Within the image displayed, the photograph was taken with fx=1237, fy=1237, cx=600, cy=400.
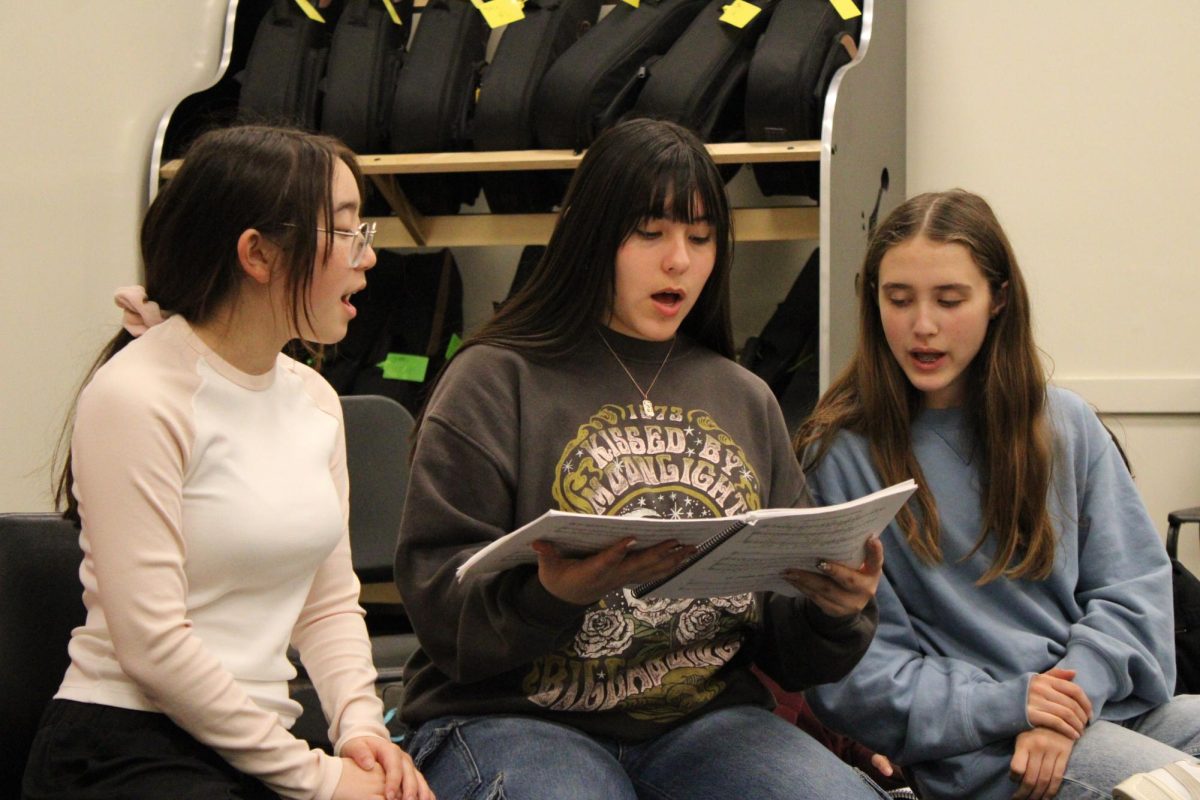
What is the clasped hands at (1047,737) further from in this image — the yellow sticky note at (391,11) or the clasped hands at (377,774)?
the yellow sticky note at (391,11)

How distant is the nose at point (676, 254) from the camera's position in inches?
51.3

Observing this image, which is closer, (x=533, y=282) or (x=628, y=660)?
(x=628, y=660)

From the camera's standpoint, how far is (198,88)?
9.66 feet

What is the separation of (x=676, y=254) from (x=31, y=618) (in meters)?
0.72

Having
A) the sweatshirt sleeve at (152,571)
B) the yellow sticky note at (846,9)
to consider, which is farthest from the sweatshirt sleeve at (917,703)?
the yellow sticky note at (846,9)

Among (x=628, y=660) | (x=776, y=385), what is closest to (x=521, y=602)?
(x=628, y=660)

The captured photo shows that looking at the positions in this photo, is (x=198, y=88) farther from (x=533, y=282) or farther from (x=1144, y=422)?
(x=1144, y=422)

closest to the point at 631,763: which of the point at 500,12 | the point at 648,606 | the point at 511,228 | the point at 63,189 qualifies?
the point at 648,606

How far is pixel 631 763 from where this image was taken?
124 centimetres

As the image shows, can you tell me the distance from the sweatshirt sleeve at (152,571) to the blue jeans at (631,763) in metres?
0.17

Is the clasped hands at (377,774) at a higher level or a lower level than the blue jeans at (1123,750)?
higher

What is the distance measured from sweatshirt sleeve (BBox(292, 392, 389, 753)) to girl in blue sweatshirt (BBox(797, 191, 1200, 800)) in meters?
0.53

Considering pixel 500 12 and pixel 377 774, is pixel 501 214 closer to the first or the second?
pixel 500 12

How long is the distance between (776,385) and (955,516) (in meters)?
1.30
